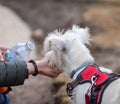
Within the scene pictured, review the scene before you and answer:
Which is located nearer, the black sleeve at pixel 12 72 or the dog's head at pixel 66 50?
the black sleeve at pixel 12 72

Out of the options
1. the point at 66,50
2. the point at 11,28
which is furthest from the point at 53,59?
the point at 11,28

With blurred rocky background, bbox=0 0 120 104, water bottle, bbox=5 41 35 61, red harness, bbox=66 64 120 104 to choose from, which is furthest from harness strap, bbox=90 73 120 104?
blurred rocky background, bbox=0 0 120 104

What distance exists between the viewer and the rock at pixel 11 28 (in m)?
7.66

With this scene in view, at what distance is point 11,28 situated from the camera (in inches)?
340

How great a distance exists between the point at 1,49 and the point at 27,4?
6488 mm

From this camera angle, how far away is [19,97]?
5.18 meters

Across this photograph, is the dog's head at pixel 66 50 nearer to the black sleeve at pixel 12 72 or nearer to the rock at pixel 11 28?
the black sleeve at pixel 12 72

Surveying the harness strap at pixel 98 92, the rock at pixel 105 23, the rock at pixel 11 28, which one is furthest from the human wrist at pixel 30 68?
the rock at pixel 105 23

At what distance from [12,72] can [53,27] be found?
194 inches

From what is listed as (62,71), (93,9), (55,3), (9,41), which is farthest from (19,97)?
(55,3)

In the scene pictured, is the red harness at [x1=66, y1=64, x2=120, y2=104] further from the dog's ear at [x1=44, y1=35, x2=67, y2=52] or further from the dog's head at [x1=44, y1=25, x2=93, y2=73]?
the dog's ear at [x1=44, y1=35, x2=67, y2=52]

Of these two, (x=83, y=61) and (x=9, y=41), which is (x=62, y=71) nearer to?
(x=83, y=61)

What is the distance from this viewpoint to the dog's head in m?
3.96

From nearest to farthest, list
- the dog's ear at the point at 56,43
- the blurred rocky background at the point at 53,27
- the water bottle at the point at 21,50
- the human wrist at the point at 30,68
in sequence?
the human wrist at the point at 30,68
the dog's ear at the point at 56,43
the water bottle at the point at 21,50
the blurred rocky background at the point at 53,27
